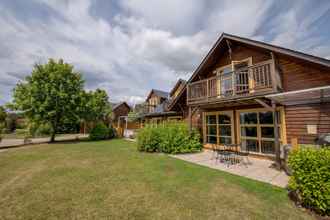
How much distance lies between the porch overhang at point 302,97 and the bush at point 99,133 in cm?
1630

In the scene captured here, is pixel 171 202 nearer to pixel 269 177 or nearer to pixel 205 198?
pixel 205 198

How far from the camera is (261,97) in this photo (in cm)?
627

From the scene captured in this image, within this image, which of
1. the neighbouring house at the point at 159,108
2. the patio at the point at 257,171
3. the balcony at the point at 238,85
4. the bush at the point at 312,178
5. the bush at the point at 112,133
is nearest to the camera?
the bush at the point at 312,178

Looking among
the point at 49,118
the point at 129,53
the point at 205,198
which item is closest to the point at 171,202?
A: the point at 205,198

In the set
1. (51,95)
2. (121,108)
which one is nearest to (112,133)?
(51,95)

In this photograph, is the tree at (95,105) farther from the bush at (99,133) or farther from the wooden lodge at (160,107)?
the wooden lodge at (160,107)

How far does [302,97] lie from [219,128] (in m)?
4.35

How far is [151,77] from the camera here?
65.2ft

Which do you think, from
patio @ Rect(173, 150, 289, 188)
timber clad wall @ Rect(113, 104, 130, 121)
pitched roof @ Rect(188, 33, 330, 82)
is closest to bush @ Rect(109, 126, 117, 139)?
pitched roof @ Rect(188, 33, 330, 82)

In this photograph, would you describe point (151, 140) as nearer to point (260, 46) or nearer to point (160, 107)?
point (260, 46)

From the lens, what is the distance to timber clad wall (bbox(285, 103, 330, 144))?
5.64 metres

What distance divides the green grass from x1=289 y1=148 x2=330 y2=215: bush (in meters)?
0.36

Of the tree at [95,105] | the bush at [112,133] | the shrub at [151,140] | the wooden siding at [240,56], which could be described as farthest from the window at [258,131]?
the bush at [112,133]

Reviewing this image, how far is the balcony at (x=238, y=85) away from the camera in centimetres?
622
